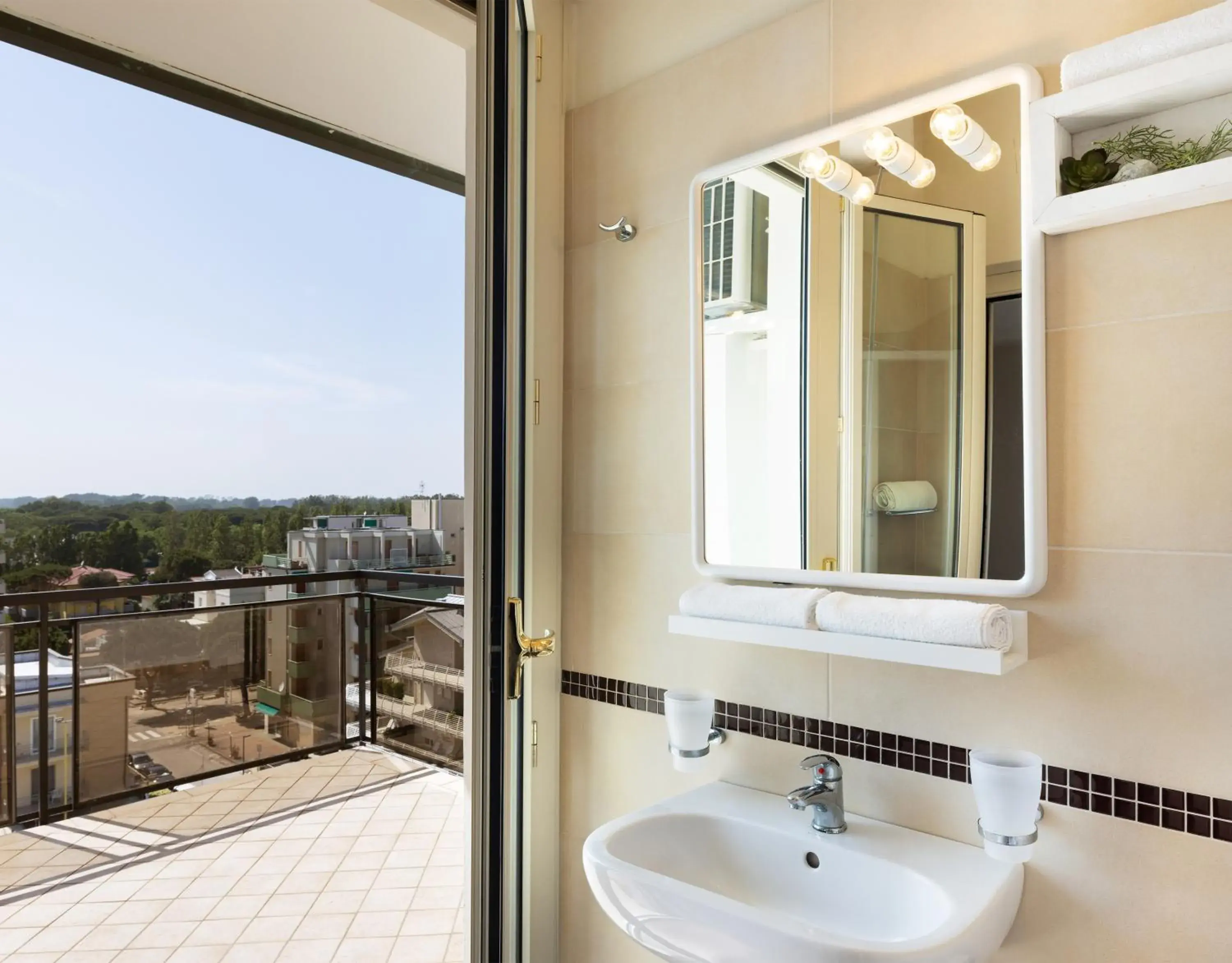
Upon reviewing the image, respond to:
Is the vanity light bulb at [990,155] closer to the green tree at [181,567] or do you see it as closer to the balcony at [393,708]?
the green tree at [181,567]

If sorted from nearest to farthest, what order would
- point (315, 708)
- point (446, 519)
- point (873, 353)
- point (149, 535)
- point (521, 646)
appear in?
point (521, 646)
point (873, 353)
point (149, 535)
point (446, 519)
point (315, 708)

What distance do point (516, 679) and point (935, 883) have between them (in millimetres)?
674

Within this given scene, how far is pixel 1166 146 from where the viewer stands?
102cm

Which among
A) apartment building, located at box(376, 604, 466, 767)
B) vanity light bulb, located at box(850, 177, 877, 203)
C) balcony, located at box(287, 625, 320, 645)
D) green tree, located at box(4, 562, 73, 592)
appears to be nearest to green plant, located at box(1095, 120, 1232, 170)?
vanity light bulb, located at box(850, 177, 877, 203)

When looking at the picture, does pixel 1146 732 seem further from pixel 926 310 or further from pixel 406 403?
pixel 406 403

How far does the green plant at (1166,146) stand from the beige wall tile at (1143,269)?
6cm

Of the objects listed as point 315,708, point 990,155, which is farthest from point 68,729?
point 990,155

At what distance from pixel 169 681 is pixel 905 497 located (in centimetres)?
241

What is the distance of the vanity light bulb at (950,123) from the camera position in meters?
1.16

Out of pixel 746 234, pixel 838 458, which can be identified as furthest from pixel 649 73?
pixel 838 458

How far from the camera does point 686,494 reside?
5.24ft

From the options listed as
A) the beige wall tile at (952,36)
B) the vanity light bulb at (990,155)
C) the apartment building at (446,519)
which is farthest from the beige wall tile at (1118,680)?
the apartment building at (446,519)

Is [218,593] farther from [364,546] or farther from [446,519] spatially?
[446,519]

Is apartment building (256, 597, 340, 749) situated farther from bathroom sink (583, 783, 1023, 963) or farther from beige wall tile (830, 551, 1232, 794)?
beige wall tile (830, 551, 1232, 794)
